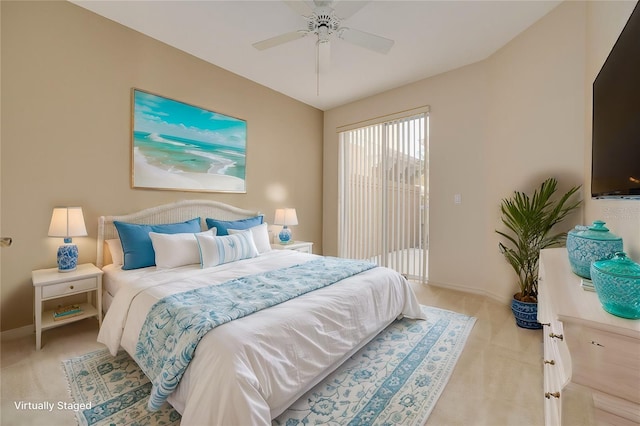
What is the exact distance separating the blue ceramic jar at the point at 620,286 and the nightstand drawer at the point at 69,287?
3.12 meters

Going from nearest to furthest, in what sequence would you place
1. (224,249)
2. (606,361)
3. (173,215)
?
(606,361)
(224,249)
(173,215)

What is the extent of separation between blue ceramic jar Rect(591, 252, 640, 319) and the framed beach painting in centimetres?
338

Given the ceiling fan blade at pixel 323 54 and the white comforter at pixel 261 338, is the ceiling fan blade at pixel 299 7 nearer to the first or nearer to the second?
the ceiling fan blade at pixel 323 54

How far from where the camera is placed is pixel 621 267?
2.71 feet

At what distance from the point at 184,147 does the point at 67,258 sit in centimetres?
151

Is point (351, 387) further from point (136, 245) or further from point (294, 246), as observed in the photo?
point (294, 246)

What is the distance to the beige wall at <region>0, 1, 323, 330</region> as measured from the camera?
84.6 inches

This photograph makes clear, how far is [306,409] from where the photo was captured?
1.51 meters

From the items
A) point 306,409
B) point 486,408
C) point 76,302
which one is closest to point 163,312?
point 306,409

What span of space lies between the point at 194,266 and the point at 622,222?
2.98 meters

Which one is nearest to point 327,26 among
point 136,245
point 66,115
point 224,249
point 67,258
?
point 224,249

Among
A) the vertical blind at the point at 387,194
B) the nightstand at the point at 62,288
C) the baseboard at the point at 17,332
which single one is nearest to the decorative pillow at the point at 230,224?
the nightstand at the point at 62,288

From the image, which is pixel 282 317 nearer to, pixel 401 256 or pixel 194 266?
pixel 194 266

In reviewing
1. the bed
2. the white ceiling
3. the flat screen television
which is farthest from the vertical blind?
the flat screen television
